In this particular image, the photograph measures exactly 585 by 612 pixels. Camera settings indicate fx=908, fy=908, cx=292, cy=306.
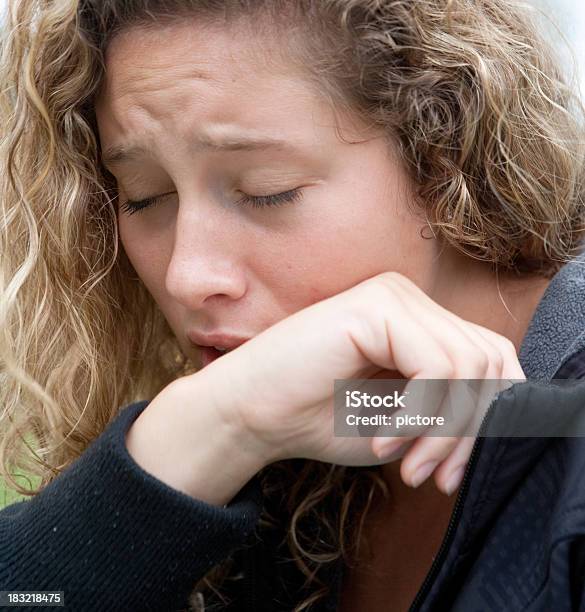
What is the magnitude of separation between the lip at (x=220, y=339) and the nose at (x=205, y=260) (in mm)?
54

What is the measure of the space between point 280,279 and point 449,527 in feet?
1.45

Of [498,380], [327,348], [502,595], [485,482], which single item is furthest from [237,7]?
[502,595]

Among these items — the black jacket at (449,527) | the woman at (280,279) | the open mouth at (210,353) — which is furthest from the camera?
the open mouth at (210,353)

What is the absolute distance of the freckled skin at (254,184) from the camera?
52.9 inches

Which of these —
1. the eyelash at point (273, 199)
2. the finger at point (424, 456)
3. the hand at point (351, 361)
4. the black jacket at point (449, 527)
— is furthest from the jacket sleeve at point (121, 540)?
the eyelash at point (273, 199)

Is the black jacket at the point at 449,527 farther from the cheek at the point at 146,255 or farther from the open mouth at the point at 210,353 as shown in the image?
the cheek at the point at 146,255

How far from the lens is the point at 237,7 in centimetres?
138

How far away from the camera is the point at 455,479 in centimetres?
118

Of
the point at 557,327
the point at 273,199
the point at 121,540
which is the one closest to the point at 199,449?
the point at 121,540

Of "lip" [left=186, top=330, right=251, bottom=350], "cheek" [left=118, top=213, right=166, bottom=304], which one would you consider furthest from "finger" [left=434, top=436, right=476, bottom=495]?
"cheek" [left=118, top=213, right=166, bottom=304]

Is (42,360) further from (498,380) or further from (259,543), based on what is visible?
(498,380)

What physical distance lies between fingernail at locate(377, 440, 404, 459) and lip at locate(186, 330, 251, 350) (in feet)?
0.98

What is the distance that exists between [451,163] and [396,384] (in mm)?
395

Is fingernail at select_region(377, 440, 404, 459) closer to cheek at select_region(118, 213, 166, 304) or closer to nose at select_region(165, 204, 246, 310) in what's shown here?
nose at select_region(165, 204, 246, 310)
